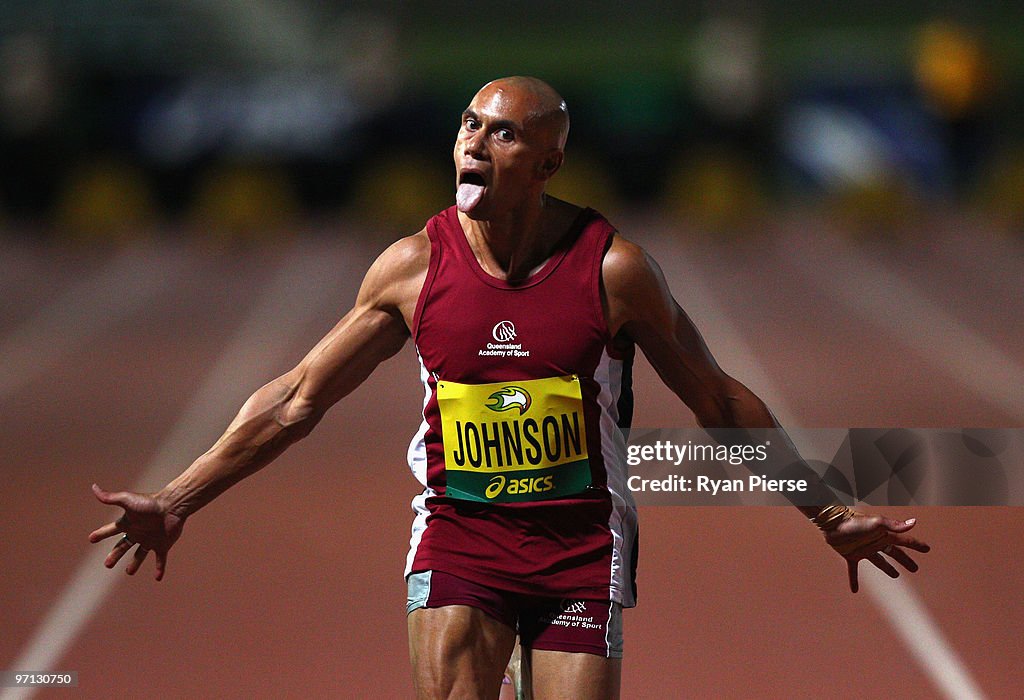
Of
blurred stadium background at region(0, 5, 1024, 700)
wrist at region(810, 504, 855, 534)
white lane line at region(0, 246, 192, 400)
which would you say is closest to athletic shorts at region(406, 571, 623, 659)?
wrist at region(810, 504, 855, 534)

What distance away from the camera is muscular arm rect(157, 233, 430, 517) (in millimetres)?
3682

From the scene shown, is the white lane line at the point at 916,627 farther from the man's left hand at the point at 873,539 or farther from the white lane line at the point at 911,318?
the man's left hand at the point at 873,539

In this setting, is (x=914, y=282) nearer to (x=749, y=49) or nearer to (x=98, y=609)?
(x=749, y=49)

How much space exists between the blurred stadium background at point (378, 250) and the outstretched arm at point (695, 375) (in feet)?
7.13

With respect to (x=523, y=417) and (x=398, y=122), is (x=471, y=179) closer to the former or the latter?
(x=523, y=417)

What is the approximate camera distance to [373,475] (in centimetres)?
870

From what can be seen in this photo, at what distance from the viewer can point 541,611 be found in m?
3.64

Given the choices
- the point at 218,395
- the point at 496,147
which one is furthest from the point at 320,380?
the point at 218,395

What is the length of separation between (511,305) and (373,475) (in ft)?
17.2

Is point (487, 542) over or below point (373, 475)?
below

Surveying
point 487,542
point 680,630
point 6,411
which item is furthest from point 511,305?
point 6,411

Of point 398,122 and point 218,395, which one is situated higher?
point 398,122

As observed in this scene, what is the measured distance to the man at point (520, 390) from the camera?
3.53 m

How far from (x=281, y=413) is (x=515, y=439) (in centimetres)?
64
